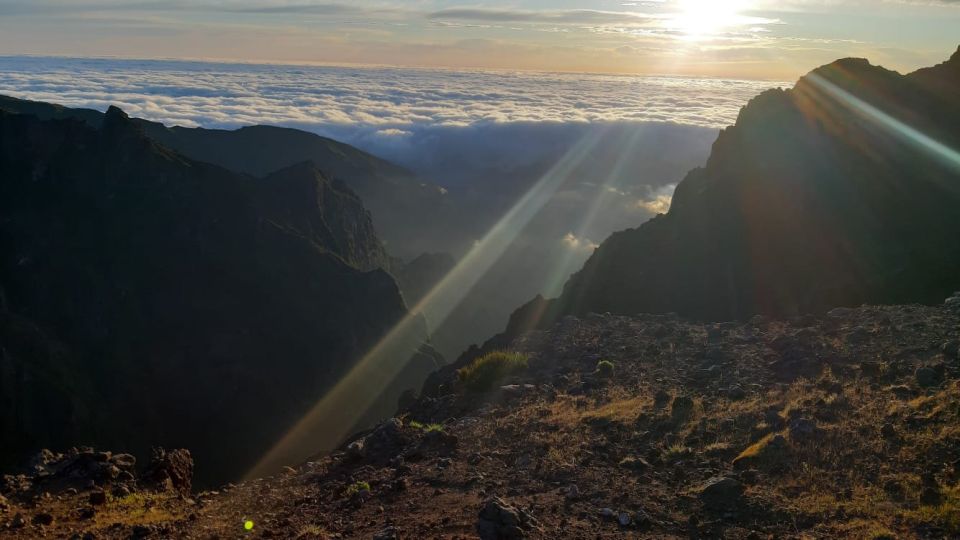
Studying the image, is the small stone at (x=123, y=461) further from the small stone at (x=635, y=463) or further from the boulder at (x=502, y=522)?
the small stone at (x=635, y=463)

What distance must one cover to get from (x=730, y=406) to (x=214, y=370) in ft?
204

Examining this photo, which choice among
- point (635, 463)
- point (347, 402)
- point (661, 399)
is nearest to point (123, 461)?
point (635, 463)

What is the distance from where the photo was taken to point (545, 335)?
21000mm

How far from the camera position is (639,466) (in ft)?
33.6

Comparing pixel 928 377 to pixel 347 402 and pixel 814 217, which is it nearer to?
pixel 814 217

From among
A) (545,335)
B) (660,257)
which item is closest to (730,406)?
(545,335)

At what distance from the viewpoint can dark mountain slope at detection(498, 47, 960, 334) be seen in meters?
22.0

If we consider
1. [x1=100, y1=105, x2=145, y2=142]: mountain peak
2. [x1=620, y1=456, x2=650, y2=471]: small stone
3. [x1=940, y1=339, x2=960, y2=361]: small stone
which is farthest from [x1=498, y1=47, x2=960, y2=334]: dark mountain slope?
[x1=100, y1=105, x2=145, y2=142]: mountain peak

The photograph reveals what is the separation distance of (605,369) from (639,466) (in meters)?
5.78

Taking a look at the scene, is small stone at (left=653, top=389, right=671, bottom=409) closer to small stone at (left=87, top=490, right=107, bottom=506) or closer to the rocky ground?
the rocky ground

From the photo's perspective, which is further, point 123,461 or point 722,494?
point 123,461

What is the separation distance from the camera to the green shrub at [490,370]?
16.3 metres

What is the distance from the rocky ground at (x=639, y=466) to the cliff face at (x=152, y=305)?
161 ft

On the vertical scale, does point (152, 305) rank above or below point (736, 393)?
below
